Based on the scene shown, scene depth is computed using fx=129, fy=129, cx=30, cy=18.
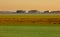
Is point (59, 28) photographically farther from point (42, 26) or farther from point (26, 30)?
point (26, 30)

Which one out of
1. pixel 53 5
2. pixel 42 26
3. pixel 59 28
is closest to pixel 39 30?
pixel 42 26

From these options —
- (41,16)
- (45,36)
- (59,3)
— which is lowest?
(45,36)

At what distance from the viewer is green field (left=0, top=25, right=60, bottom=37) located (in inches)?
40.1

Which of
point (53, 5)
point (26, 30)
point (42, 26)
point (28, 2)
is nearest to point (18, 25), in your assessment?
point (26, 30)

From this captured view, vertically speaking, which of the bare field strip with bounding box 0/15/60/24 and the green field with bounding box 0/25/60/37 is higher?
the bare field strip with bounding box 0/15/60/24

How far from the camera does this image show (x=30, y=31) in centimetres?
104

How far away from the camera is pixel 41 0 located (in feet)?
4.17

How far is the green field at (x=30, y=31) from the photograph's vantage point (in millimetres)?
1020

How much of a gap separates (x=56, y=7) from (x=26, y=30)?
1.34 ft

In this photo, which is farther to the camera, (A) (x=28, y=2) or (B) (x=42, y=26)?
(A) (x=28, y=2)

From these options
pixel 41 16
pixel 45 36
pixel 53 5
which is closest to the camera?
pixel 45 36

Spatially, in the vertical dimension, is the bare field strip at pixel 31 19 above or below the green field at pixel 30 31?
above

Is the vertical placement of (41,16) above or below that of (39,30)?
above

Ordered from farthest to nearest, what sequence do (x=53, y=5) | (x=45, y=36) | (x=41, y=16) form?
(x=53, y=5)
(x=41, y=16)
(x=45, y=36)
